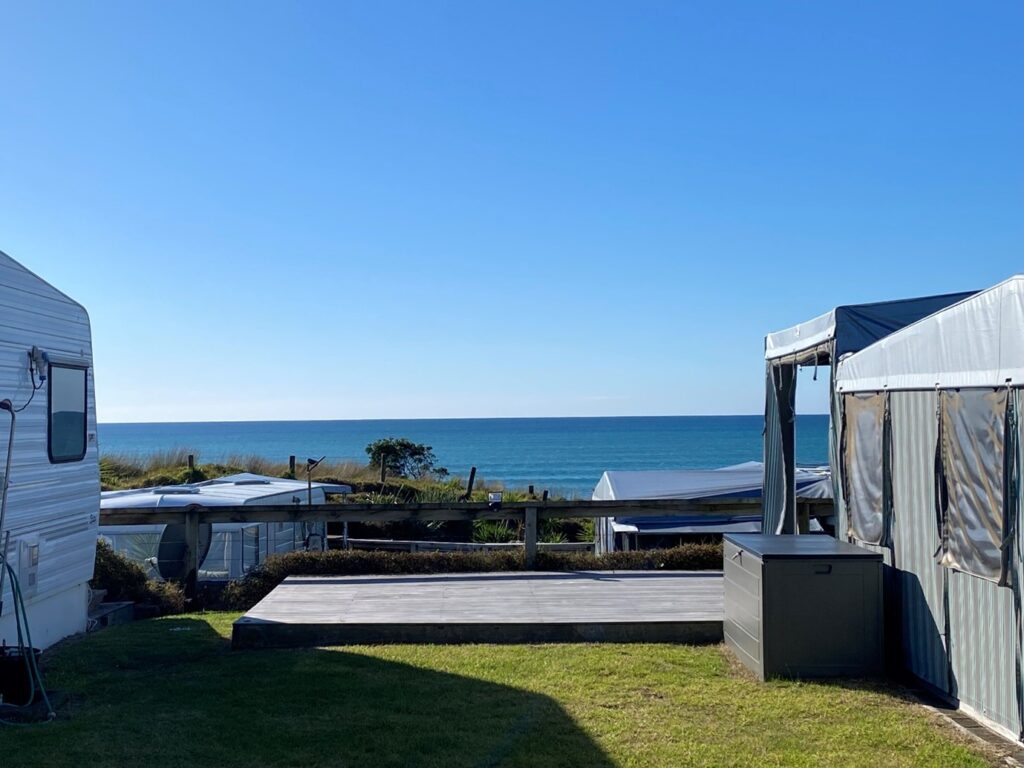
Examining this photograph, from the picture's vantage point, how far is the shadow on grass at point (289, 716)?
4695 millimetres

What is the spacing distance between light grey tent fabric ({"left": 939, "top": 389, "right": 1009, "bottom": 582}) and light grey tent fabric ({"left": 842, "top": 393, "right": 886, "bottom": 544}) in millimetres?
899

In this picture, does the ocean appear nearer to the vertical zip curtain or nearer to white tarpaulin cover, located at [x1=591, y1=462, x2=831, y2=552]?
white tarpaulin cover, located at [x1=591, y1=462, x2=831, y2=552]

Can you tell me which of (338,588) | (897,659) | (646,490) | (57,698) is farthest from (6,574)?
(646,490)

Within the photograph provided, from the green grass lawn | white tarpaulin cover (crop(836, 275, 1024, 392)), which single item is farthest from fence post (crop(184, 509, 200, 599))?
white tarpaulin cover (crop(836, 275, 1024, 392))

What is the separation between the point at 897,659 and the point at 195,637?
5.21 metres

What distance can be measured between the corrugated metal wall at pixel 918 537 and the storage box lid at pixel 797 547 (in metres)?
0.27

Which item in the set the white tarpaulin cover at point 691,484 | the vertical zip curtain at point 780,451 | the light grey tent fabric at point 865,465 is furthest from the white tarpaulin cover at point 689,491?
the light grey tent fabric at point 865,465

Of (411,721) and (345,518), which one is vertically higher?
(345,518)

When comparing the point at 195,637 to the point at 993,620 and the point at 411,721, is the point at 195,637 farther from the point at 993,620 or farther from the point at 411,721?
the point at 993,620

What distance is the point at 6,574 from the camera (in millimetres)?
6723

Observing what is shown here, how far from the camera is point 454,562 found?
968 cm

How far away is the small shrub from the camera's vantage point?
360 inches

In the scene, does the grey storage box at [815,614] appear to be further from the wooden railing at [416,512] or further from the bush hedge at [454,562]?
the bush hedge at [454,562]

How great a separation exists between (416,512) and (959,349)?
18.2ft
